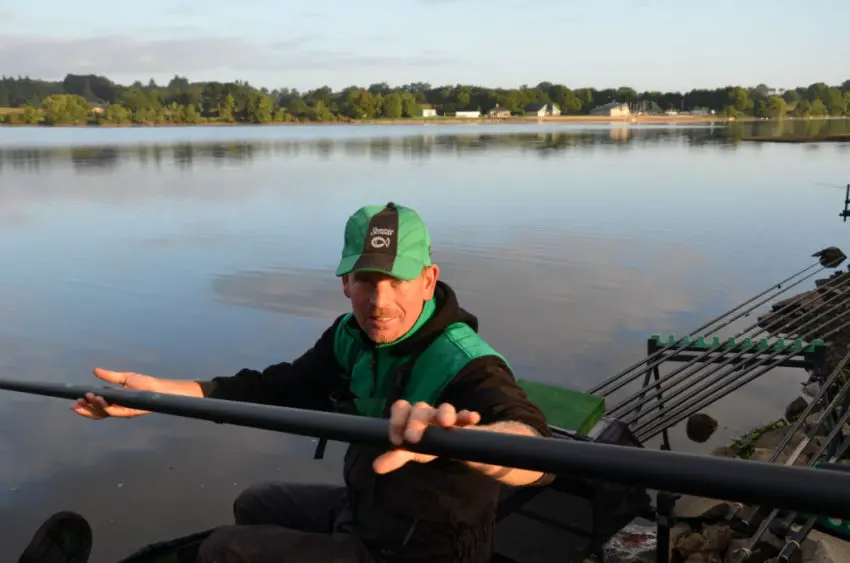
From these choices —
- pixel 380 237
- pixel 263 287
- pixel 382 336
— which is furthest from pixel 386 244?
pixel 263 287

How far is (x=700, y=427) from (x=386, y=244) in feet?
24.6

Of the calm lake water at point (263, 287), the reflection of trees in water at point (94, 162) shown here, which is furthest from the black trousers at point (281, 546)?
the reflection of trees in water at point (94, 162)

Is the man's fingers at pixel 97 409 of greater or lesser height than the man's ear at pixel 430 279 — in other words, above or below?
below

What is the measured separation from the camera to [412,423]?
164 centimetres

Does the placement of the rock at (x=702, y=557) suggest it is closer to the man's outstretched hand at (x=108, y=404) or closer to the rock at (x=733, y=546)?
the rock at (x=733, y=546)

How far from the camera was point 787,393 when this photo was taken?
402 inches

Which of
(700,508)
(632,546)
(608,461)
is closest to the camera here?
(608,461)

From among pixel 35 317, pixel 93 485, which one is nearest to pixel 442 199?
pixel 35 317

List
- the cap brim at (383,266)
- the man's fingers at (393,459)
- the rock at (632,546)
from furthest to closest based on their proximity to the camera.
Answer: the rock at (632,546) < the cap brim at (383,266) < the man's fingers at (393,459)

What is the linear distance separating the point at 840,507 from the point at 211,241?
20.9m

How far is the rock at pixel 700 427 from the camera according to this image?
893 centimetres

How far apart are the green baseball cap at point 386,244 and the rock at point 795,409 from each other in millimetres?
8120

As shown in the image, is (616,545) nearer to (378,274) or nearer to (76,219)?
(378,274)

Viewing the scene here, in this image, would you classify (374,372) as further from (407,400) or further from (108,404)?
(108,404)
